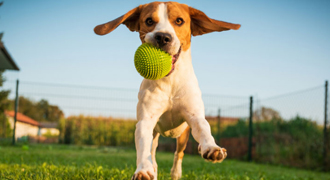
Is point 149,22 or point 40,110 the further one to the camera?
point 40,110

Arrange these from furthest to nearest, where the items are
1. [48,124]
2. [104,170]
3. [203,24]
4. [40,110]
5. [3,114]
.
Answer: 1. [3,114]
2. [48,124]
3. [40,110]
4. [104,170]
5. [203,24]

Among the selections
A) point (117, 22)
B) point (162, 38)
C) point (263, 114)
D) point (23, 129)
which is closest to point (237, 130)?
point (263, 114)

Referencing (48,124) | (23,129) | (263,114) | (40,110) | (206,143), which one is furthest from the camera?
(48,124)

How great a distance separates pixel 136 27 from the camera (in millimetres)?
3322

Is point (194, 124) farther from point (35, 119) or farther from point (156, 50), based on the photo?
point (35, 119)

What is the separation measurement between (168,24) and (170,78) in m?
0.51

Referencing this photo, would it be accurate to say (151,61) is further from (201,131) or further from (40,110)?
(40,110)

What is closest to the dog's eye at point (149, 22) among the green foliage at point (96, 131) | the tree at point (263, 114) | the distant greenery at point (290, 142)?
the distant greenery at point (290, 142)

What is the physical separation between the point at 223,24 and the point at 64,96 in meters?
12.3

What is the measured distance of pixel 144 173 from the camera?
223 centimetres

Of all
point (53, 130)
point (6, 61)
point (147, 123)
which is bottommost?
point (53, 130)

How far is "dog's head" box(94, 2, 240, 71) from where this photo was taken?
2.73 m

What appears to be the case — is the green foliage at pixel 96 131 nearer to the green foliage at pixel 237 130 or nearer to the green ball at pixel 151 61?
the green foliage at pixel 237 130

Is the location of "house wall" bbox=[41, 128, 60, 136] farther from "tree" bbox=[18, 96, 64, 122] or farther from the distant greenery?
the distant greenery
